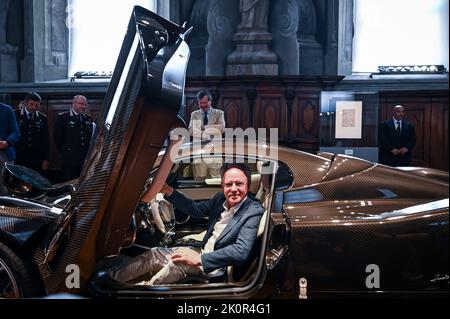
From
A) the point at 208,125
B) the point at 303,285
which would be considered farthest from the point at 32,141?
the point at 303,285

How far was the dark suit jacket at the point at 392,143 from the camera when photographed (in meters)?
3.21

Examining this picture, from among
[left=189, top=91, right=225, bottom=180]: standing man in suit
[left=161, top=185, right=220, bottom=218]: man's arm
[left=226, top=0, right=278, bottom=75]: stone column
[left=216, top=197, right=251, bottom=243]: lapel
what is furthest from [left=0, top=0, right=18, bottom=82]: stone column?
[left=216, top=197, right=251, bottom=243]: lapel

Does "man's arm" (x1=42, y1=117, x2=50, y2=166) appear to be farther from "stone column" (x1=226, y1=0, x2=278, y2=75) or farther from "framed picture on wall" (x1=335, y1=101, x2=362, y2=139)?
"stone column" (x1=226, y1=0, x2=278, y2=75)

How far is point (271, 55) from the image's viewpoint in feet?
22.1

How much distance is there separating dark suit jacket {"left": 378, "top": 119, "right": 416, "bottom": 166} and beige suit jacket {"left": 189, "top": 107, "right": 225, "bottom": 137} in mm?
1033

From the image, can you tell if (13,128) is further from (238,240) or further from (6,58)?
(238,240)

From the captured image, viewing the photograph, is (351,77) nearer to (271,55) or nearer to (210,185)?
(271,55)

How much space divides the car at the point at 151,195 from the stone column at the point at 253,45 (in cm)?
476

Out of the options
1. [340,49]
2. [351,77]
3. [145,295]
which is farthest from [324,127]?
[145,295]

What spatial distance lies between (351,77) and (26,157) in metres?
3.58

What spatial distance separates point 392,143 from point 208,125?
1.29 m

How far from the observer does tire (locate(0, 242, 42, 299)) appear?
187cm

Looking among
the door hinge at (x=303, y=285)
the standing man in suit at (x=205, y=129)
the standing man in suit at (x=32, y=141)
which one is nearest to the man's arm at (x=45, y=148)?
the standing man in suit at (x=32, y=141)

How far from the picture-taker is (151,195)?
1.93 m
